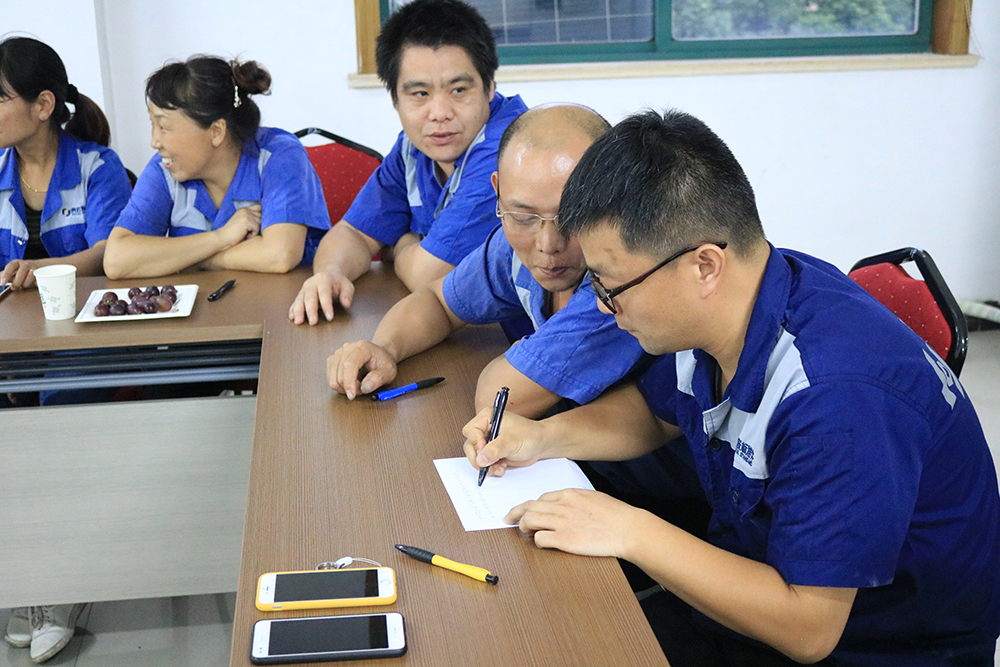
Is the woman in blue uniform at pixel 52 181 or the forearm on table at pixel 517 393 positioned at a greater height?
the woman in blue uniform at pixel 52 181

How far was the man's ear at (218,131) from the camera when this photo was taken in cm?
238

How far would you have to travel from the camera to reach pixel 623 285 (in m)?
1.09

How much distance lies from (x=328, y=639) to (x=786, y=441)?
541 millimetres

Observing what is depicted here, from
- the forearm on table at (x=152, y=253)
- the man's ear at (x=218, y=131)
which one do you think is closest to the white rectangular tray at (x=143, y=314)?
the forearm on table at (x=152, y=253)

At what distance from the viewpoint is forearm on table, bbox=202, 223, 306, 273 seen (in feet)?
7.66

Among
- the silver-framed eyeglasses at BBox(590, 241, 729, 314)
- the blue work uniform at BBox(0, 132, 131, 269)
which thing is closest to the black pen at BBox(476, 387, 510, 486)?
the silver-framed eyeglasses at BBox(590, 241, 729, 314)

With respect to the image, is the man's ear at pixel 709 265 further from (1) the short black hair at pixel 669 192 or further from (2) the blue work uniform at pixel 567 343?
(2) the blue work uniform at pixel 567 343

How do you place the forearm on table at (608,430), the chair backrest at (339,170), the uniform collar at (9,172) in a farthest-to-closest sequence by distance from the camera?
the chair backrest at (339,170) → the uniform collar at (9,172) → the forearm on table at (608,430)

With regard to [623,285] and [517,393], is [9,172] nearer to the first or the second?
[517,393]

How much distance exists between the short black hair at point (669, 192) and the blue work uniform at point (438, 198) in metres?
1.04

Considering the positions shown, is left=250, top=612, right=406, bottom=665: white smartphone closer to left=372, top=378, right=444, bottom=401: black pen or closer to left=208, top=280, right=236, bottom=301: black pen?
left=372, top=378, right=444, bottom=401: black pen

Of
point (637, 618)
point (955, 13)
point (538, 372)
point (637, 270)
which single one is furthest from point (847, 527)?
point (955, 13)

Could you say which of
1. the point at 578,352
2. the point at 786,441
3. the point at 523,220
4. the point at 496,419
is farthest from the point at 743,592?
the point at 523,220

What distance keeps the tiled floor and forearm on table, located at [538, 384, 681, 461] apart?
1019 mm
